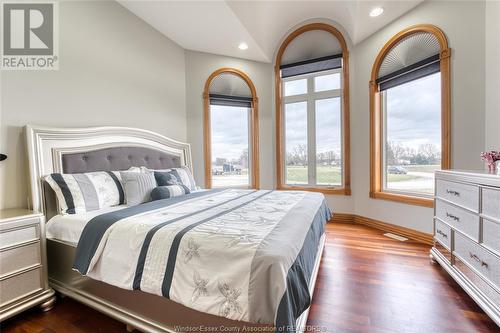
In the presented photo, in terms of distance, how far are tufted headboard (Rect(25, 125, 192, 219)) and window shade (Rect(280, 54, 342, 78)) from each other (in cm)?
243

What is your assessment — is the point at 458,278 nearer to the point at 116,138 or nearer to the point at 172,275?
the point at 172,275

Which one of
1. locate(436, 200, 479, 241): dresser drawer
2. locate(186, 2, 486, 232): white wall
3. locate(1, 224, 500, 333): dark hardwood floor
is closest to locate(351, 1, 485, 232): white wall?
locate(186, 2, 486, 232): white wall

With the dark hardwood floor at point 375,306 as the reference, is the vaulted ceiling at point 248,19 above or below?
above

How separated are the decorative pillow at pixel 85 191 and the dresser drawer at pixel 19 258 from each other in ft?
1.01

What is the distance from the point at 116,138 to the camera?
255 cm

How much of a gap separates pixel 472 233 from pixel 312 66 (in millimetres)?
3229

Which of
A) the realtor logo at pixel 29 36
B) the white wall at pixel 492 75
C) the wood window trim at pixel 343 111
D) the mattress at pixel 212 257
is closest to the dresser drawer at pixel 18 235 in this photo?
the mattress at pixel 212 257

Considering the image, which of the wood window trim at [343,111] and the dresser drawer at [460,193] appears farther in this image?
the wood window trim at [343,111]

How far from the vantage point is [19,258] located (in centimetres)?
158

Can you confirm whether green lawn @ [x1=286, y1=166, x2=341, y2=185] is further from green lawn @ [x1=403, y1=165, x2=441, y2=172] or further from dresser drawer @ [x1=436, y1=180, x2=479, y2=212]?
dresser drawer @ [x1=436, y1=180, x2=479, y2=212]

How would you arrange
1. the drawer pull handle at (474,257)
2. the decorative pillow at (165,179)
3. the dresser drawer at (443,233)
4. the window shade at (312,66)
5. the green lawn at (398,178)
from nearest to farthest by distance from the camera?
the drawer pull handle at (474,257)
the dresser drawer at (443,233)
the decorative pillow at (165,179)
the green lawn at (398,178)
the window shade at (312,66)

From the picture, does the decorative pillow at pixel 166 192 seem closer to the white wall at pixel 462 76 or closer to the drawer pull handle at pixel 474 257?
the drawer pull handle at pixel 474 257

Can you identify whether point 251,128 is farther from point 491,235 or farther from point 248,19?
point 491,235

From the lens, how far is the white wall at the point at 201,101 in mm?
3803
